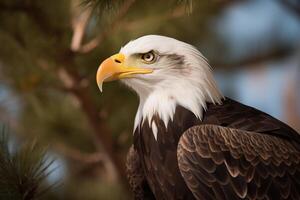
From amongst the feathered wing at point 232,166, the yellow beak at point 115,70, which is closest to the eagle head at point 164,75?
the yellow beak at point 115,70

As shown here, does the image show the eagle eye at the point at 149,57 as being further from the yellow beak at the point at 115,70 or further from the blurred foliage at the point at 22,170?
the blurred foliage at the point at 22,170

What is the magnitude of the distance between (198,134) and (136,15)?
202 cm

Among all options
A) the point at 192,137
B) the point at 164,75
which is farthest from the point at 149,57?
the point at 192,137

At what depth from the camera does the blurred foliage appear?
3.47m

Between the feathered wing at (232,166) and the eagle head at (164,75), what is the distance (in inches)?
11.1

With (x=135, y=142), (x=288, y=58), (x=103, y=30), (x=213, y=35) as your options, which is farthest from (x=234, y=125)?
(x=288, y=58)

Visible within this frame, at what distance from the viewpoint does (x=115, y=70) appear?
172 inches

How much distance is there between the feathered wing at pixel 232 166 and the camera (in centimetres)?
408

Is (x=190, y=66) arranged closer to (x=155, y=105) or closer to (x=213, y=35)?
(x=155, y=105)

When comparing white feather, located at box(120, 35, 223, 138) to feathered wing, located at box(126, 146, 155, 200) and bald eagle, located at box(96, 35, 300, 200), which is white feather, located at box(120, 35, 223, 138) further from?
feathered wing, located at box(126, 146, 155, 200)

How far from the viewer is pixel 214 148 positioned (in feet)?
13.5

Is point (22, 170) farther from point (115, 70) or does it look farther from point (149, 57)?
point (149, 57)

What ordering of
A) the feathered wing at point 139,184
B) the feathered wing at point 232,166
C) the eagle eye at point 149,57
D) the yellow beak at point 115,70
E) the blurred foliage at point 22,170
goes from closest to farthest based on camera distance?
the blurred foliage at point 22,170, the feathered wing at point 232,166, the yellow beak at point 115,70, the eagle eye at point 149,57, the feathered wing at point 139,184

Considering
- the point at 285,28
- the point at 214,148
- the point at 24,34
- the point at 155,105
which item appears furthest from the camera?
the point at 285,28
